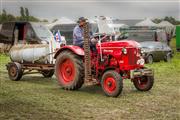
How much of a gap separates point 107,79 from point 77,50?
1157 mm

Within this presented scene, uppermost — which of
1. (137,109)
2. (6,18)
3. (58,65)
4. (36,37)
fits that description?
(6,18)

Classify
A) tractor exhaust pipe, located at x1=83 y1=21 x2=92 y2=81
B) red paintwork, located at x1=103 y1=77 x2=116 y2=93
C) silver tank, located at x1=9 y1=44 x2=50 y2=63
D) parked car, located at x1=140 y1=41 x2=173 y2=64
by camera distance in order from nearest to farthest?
red paintwork, located at x1=103 y1=77 x2=116 y2=93 → tractor exhaust pipe, located at x1=83 y1=21 x2=92 y2=81 → silver tank, located at x1=9 y1=44 x2=50 y2=63 → parked car, located at x1=140 y1=41 x2=173 y2=64

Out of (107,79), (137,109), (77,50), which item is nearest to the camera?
(137,109)

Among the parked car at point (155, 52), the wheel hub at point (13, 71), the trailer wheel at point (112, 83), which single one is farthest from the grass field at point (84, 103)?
the parked car at point (155, 52)

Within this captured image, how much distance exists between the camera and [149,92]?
1051 cm

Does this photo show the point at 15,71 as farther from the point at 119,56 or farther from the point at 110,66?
the point at 119,56

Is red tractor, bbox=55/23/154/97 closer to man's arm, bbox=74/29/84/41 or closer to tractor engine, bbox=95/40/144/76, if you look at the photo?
tractor engine, bbox=95/40/144/76

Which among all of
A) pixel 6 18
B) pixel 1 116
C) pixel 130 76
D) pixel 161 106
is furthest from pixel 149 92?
pixel 6 18

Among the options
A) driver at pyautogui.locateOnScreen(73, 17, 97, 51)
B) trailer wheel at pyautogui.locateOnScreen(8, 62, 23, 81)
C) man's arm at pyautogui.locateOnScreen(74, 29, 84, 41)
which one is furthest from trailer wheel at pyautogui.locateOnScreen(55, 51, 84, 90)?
trailer wheel at pyautogui.locateOnScreen(8, 62, 23, 81)

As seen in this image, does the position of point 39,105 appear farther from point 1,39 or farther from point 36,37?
point 1,39

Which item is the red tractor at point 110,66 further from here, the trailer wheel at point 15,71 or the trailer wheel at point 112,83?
the trailer wheel at point 15,71

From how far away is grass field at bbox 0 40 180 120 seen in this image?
755 cm

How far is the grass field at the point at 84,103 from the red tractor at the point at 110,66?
26 cm

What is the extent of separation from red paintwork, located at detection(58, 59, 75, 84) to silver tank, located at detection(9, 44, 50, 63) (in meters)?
1.26
